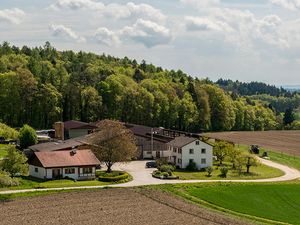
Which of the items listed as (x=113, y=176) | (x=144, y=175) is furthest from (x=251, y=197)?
(x=113, y=176)

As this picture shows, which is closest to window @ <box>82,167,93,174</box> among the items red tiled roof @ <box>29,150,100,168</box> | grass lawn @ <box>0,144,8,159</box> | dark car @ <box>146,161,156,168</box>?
red tiled roof @ <box>29,150,100,168</box>

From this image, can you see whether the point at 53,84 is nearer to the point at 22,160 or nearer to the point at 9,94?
the point at 9,94

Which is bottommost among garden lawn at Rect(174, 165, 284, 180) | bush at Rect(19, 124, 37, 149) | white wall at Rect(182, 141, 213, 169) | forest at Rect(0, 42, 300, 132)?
garden lawn at Rect(174, 165, 284, 180)

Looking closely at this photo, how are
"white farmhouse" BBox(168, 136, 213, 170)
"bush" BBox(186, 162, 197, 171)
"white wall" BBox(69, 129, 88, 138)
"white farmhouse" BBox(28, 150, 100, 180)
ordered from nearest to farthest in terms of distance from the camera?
"white farmhouse" BBox(28, 150, 100, 180), "bush" BBox(186, 162, 197, 171), "white farmhouse" BBox(168, 136, 213, 170), "white wall" BBox(69, 129, 88, 138)

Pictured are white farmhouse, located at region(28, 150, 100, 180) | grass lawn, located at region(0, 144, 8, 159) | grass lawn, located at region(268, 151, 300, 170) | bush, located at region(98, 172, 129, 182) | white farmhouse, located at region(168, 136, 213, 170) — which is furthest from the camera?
grass lawn, located at region(268, 151, 300, 170)

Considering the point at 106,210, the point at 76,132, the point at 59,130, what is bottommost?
the point at 106,210

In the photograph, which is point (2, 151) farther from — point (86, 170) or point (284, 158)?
point (284, 158)

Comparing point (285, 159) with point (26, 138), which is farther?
point (285, 159)

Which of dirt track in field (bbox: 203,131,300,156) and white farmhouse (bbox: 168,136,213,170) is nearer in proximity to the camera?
white farmhouse (bbox: 168,136,213,170)

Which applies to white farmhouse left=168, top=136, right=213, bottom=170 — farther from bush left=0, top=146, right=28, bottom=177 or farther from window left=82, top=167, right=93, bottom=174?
bush left=0, top=146, right=28, bottom=177
